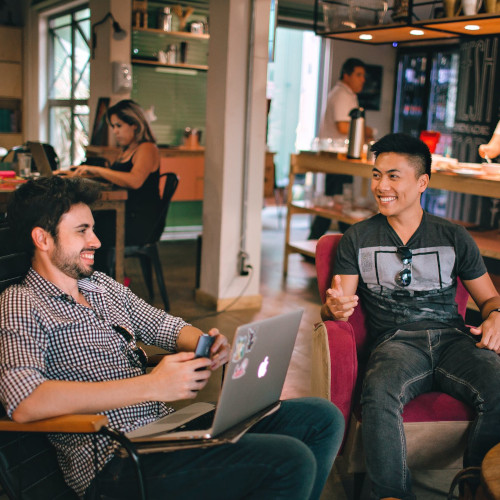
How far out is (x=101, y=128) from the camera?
5.58 metres

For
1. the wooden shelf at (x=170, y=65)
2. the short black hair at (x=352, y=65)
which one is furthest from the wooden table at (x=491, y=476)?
the wooden shelf at (x=170, y=65)

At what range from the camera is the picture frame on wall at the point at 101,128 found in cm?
557

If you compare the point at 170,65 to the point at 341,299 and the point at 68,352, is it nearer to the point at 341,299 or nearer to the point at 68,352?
the point at 341,299

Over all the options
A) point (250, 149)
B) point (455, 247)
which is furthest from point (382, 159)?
point (250, 149)

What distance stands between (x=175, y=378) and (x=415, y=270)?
112cm

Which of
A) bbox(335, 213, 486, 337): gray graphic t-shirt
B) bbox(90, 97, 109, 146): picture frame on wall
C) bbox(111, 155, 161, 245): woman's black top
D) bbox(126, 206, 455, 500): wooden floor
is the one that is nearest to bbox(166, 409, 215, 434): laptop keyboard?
bbox(126, 206, 455, 500): wooden floor

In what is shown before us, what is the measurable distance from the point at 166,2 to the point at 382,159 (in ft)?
17.8

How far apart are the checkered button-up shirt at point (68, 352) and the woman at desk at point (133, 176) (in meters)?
2.36

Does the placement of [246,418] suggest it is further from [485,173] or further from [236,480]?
[485,173]

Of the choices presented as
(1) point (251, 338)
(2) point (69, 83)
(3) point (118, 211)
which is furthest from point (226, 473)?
(2) point (69, 83)

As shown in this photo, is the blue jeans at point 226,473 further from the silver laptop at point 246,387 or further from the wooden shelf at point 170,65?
the wooden shelf at point 170,65

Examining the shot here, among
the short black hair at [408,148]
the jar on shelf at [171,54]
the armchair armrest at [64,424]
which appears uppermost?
the jar on shelf at [171,54]

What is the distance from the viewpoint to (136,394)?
1.51 meters

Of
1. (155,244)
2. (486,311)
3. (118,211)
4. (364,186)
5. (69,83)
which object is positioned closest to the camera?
(486,311)
